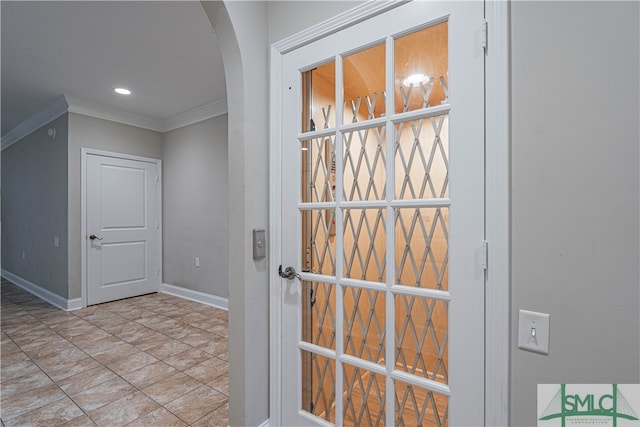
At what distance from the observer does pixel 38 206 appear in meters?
4.62

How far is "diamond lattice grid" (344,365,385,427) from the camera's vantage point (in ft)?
4.39

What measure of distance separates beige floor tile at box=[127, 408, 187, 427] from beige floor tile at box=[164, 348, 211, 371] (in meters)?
0.55

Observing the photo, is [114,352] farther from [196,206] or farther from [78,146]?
[78,146]

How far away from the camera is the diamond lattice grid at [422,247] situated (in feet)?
3.83

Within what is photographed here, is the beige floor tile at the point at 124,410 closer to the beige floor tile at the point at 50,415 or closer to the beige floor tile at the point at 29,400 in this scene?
the beige floor tile at the point at 50,415

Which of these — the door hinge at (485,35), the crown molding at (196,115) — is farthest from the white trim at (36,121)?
the door hinge at (485,35)

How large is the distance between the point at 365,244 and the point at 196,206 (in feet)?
11.8

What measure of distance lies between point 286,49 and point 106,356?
2.84m

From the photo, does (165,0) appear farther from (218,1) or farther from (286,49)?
(286,49)

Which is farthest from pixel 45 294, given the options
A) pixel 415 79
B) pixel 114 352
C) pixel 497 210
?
pixel 497 210

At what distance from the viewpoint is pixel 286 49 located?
61.4 inches

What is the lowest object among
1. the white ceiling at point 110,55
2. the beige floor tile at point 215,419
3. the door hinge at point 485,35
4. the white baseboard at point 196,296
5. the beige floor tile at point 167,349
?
the beige floor tile at point 215,419

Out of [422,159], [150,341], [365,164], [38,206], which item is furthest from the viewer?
[38,206]

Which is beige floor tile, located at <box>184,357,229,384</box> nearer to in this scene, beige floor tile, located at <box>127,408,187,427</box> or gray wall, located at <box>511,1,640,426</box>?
beige floor tile, located at <box>127,408,187,427</box>
